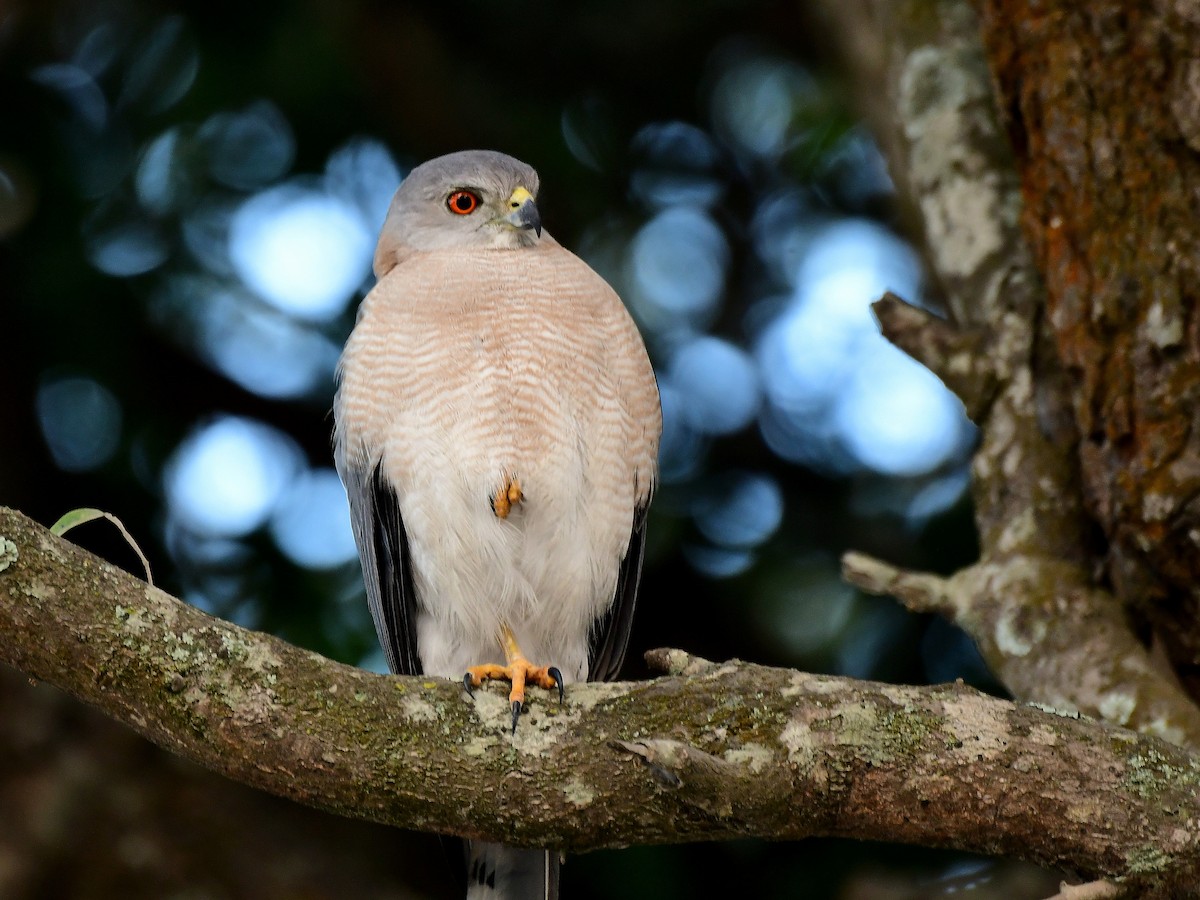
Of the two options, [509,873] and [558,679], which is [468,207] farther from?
[509,873]

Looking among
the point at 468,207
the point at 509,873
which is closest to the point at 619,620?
the point at 509,873

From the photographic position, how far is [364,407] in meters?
4.19

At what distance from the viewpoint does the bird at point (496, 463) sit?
4078 millimetres

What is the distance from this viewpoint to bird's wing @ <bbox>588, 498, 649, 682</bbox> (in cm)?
460

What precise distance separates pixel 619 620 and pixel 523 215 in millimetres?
1443

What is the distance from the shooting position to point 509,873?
3.95 meters

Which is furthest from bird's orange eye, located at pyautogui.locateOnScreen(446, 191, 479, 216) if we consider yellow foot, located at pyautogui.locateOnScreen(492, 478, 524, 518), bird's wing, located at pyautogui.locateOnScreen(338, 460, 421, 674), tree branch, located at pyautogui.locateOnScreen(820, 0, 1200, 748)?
tree branch, located at pyautogui.locateOnScreen(820, 0, 1200, 748)

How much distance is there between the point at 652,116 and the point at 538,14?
724mm

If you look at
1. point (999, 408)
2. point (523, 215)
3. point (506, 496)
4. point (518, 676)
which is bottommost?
point (518, 676)

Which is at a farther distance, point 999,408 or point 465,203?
point 465,203

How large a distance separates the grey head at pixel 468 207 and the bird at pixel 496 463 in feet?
0.76

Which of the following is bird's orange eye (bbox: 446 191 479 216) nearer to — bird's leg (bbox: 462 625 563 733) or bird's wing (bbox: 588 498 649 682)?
bird's wing (bbox: 588 498 649 682)

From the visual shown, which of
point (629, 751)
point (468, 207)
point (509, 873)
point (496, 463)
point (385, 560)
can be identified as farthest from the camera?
point (468, 207)

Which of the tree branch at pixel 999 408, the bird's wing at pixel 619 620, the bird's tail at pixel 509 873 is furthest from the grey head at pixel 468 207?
the bird's tail at pixel 509 873
